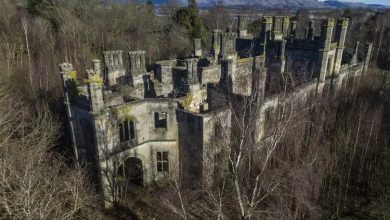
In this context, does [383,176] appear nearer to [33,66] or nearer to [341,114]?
[341,114]

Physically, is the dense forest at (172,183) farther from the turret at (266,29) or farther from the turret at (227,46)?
the turret at (227,46)

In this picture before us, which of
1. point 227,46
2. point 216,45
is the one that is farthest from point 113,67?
point 216,45

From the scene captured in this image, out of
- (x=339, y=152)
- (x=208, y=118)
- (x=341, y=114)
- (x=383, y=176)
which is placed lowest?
(x=383, y=176)

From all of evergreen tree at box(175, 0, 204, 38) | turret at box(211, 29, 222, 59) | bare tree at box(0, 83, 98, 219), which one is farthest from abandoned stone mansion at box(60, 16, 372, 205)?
evergreen tree at box(175, 0, 204, 38)

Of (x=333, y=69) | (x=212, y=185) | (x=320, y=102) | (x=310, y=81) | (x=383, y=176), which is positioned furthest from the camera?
(x=333, y=69)

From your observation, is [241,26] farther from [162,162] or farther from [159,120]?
[162,162]

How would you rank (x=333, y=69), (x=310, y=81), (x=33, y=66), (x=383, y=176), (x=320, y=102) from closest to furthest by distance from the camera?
1. (x=383, y=176)
2. (x=320, y=102)
3. (x=310, y=81)
4. (x=333, y=69)
5. (x=33, y=66)

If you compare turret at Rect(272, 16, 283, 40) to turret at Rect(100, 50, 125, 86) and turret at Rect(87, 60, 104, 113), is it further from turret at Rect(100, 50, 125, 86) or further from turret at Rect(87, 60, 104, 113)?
turret at Rect(87, 60, 104, 113)

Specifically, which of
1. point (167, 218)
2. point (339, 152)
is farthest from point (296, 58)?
point (167, 218)
